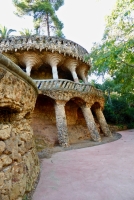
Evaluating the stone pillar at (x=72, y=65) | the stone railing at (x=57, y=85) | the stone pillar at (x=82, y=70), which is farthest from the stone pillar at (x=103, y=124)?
the stone pillar at (x=82, y=70)

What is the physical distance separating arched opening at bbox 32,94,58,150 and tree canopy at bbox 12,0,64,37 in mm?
10947

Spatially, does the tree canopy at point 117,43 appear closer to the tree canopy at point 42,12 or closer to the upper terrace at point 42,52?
the upper terrace at point 42,52

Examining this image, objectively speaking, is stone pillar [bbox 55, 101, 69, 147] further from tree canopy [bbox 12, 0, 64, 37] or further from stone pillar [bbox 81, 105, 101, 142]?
tree canopy [bbox 12, 0, 64, 37]

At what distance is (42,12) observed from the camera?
647 inches

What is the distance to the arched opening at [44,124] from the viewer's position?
7.20 metres

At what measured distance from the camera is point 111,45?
219 inches

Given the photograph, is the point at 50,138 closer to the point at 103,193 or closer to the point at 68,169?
the point at 68,169

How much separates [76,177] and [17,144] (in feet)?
5.43

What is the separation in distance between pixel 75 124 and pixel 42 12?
14122 mm

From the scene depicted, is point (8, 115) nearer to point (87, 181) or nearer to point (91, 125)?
point (87, 181)

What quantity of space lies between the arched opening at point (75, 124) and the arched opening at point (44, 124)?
3.83 feet

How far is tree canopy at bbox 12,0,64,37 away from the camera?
15727 mm

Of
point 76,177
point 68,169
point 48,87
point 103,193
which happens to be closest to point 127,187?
point 103,193

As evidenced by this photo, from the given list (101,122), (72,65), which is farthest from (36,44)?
(101,122)
